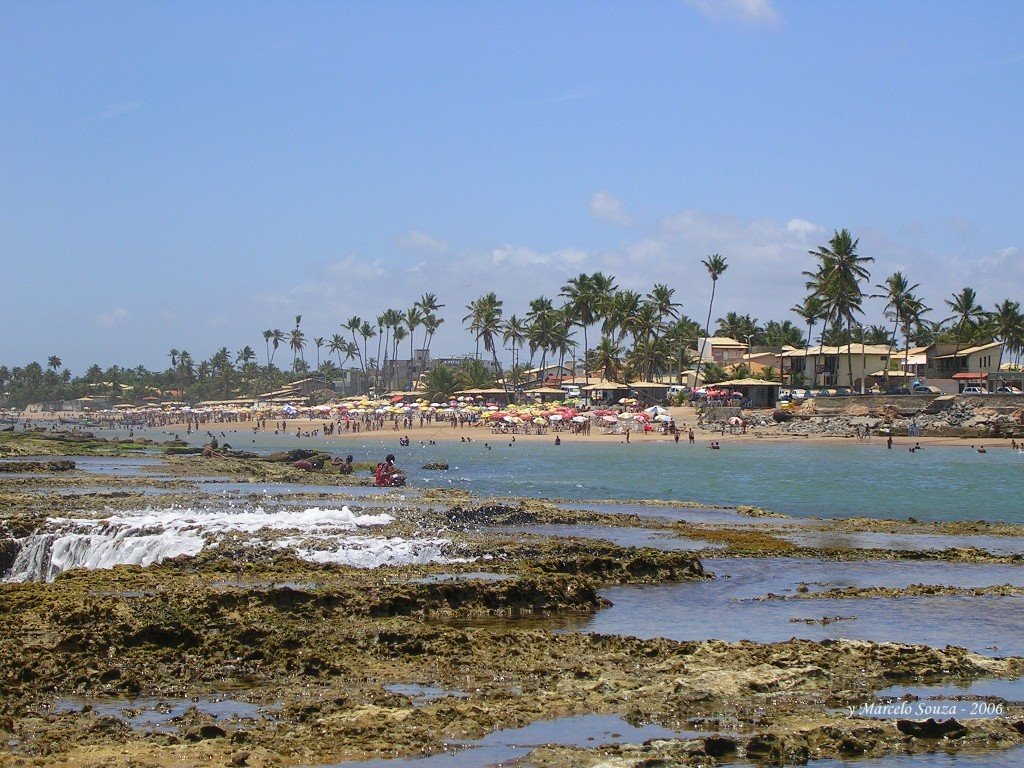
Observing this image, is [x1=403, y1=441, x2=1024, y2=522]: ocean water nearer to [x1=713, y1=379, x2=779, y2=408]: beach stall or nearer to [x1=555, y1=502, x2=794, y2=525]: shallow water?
[x1=555, y1=502, x2=794, y2=525]: shallow water

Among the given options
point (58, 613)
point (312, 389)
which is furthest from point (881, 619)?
point (312, 389)

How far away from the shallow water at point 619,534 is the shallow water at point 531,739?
13.9 m

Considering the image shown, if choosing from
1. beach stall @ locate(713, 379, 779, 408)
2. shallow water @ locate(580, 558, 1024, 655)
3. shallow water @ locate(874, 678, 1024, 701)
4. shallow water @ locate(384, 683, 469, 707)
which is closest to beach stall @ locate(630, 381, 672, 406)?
beach stall @ locate(713, 379, 779, 408)

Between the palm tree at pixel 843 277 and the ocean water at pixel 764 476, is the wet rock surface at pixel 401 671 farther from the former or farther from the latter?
the palm tree at pixel 843 277

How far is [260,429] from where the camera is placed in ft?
403

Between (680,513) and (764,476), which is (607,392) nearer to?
(764,476)

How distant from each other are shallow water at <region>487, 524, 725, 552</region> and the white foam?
435 cm

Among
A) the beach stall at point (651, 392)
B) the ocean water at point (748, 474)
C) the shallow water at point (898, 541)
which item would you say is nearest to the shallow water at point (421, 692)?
the shallow water at point (898, 541)

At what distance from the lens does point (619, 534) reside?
2778 cm

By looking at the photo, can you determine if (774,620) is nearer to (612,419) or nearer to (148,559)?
(148,559)

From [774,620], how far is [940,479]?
40.3m

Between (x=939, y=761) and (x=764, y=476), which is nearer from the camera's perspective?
(x=939, y=761)

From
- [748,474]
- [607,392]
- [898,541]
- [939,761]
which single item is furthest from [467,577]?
[607,392]

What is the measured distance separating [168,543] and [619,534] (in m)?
→ 11.2
